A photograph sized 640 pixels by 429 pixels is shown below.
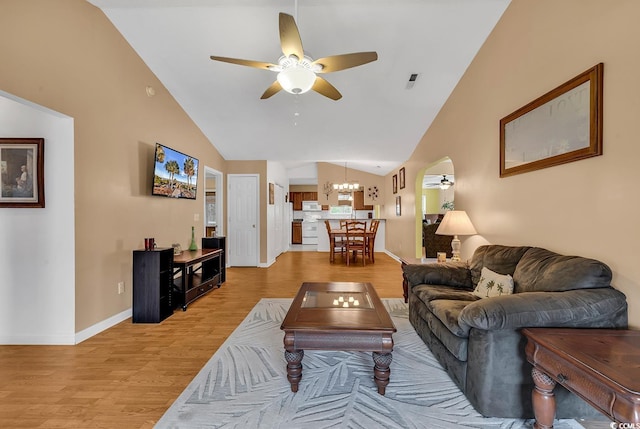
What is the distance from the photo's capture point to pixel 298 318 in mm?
1880

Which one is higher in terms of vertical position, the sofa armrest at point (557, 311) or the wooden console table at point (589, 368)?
the sofa armrest at point (557, 311)

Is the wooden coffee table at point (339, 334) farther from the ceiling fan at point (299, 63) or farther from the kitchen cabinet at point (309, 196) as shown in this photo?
the kitchen cabinet at point (309, 196)

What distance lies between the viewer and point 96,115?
Answer: 110 inches

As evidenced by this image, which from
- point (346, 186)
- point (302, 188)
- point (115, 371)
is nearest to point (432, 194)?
point (346, 186)

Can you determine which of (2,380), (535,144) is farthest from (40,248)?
(535,144)

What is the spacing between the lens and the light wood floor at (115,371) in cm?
164

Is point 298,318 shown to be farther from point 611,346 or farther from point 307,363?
point 611,346

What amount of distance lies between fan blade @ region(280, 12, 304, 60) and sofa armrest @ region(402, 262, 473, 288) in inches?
88.2

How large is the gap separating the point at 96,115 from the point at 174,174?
1221 mm

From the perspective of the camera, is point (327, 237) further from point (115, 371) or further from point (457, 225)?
point (115, 371)

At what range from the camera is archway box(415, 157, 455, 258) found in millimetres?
5262

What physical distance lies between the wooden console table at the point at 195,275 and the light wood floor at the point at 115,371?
0.19 m

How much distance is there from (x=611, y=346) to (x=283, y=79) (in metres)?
2.42

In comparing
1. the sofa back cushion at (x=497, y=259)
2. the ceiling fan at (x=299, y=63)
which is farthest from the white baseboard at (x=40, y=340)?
the sofa back cushion at (x=497, y=259)
